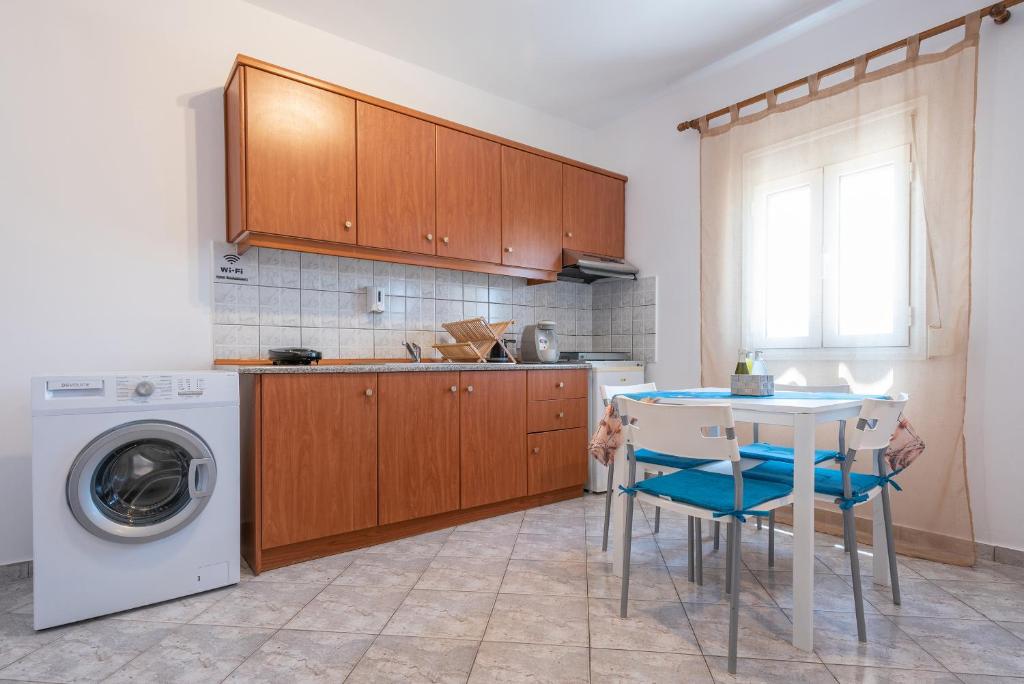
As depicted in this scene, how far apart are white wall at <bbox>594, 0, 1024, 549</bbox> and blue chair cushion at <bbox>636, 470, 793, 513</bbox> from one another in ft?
3.93

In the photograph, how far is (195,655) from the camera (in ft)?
5.30

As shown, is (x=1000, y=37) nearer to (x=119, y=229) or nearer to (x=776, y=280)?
(x=776, y=280)

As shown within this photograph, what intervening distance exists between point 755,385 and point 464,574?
138 centimetres

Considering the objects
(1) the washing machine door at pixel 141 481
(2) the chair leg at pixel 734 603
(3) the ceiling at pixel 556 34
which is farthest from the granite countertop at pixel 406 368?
(3) the ceiling at pixel 556 34

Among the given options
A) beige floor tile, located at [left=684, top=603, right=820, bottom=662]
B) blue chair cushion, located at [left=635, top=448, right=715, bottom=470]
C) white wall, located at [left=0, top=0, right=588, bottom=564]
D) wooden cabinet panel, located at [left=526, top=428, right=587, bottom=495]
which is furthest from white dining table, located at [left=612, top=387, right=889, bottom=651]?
white wall, located at [left=0, top=0, right=588, bottom=564]

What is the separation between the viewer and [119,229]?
241cm

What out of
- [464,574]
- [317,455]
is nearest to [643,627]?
[464,574]

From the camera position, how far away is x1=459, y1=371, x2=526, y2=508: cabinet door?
2.86 m

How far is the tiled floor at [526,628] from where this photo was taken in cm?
152

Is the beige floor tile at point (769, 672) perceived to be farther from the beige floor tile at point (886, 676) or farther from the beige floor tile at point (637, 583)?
the beige floor tile at point (637, 583)

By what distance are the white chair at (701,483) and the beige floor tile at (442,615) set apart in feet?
1.63

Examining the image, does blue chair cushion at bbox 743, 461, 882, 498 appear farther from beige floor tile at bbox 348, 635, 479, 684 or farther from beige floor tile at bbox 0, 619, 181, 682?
beige floor tile at bbox 0, 619, 181, 682

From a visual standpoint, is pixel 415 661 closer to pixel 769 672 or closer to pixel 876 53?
pixel 769 672

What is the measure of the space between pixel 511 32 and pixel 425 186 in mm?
969
